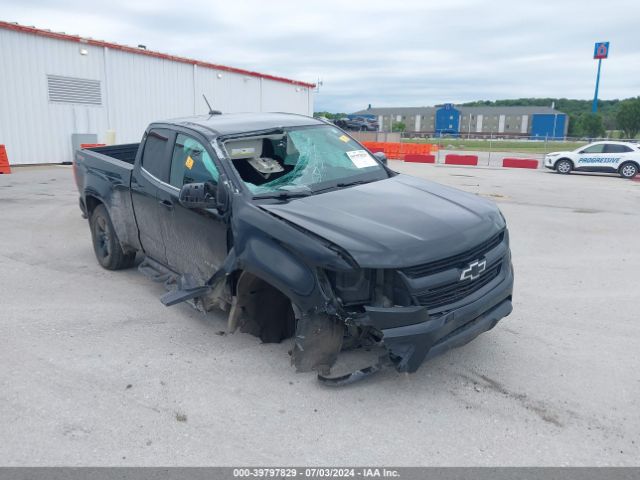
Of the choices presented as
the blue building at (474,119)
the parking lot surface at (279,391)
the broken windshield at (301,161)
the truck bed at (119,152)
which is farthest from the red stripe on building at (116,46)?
the blue building at (474,119)

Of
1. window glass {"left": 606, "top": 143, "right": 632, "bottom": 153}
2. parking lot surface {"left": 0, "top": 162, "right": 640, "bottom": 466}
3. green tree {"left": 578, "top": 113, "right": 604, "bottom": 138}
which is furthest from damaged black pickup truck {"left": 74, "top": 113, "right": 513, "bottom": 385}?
green tree {"left": 578, "top": 113, "right": 604, "bottom": 138}

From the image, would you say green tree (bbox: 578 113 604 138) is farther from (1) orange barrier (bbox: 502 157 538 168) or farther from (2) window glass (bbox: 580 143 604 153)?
(2) window glass (bbox: 580 143 604 153)

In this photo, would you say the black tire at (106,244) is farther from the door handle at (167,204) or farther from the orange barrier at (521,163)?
the orange barrier at (521,163)

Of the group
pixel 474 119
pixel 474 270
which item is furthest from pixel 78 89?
pixel 474 119

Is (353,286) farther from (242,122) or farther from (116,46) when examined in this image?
(116,46)

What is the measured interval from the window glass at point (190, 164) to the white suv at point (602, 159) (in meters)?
19.1


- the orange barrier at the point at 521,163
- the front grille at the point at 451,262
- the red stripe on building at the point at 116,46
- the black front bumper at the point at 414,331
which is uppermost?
the red stripe on building at the point at 116,46

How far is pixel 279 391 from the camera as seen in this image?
373 centimetres

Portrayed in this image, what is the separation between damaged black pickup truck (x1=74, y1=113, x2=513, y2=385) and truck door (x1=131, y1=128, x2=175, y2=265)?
0.02 meters

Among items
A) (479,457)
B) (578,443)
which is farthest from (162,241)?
(578,443)

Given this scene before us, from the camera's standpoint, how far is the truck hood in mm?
3332

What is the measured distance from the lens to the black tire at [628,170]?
19.2 metres

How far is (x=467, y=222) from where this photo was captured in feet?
12.5

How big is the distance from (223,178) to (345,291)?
1.49 metres
